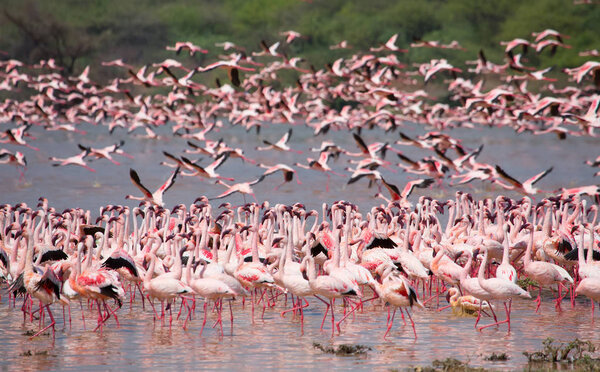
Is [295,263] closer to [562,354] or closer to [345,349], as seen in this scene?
[345,349]

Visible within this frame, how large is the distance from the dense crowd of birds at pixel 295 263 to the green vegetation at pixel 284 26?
5030cm

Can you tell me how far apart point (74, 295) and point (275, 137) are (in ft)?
125

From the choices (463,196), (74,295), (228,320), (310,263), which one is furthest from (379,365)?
(463,196)

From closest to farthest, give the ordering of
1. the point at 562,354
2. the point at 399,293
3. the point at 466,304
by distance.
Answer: the point at 562,354 < the point at 399,293 < the point at 466,304

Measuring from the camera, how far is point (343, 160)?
35.0 meters

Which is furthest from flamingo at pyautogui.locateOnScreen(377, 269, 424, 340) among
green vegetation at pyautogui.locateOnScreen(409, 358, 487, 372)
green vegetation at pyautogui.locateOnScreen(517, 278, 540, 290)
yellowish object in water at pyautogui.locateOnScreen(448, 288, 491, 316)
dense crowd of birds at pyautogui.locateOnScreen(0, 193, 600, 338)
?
green vegetation at pyautogui.locateOnScreen(517, 278, 540, 290)

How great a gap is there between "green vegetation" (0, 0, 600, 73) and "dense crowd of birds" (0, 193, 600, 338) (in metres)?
50.3

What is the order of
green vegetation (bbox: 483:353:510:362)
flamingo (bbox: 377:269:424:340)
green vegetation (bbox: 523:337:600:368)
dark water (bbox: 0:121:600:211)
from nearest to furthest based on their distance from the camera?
green vegetation (bbox: 523:337:600:368), green vegetation (bbox: 483:353:510:362), flamingo (bbox: 377:269:424:340), dark water (bbox: 0:121:600:211)

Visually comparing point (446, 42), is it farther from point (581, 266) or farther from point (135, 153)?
point (581, 266)

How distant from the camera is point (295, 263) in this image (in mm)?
10547

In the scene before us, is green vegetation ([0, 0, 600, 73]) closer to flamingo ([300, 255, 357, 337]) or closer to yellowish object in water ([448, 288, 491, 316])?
yellowish object in water ([448, 288, 491, 316])

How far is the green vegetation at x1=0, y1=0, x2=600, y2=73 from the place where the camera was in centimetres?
6353

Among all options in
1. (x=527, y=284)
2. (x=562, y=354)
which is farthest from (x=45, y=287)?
(x=527, y=284)

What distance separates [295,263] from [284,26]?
216 ft
